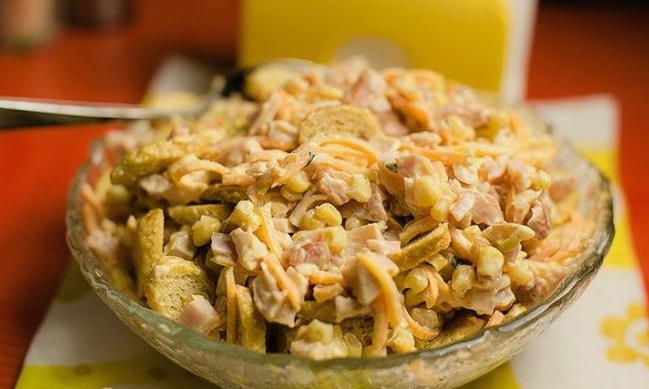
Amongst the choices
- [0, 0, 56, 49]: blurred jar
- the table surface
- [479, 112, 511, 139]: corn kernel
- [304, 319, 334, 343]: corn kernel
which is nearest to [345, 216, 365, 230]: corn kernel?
[304, 319, 334, 343]: corn kernel

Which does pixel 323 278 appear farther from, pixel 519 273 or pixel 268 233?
pixel 519 273

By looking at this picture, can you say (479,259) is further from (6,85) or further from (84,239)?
(6,85)

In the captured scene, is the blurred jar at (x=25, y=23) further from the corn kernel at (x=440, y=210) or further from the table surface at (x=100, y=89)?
the corn kernel at (x=440, y=210)

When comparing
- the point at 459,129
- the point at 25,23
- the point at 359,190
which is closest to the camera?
the point at 359,190

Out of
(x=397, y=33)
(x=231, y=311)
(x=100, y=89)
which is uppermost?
(x=397, y=33)

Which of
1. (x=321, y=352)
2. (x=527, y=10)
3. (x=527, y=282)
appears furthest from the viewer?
(x=527, y=10)

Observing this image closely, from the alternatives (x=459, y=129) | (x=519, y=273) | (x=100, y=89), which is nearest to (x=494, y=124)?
(x=459, y=129)

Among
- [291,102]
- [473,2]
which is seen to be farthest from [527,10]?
[291,102]
